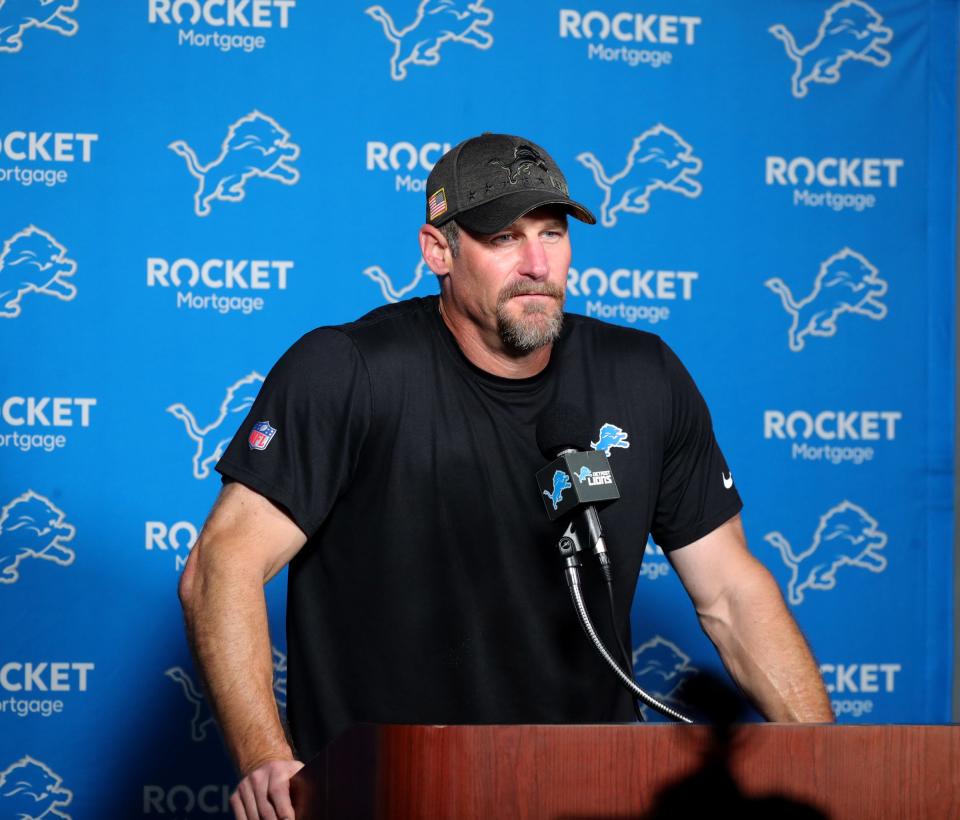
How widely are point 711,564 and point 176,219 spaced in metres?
1.67

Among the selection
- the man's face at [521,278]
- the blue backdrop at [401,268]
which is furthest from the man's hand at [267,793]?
the blue backdrop at [401,268]

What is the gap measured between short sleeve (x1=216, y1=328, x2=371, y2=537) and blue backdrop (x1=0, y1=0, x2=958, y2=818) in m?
1.14

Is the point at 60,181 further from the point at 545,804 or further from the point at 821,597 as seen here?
the point at 545,804

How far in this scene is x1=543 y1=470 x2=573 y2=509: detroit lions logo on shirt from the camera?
4.96 feet

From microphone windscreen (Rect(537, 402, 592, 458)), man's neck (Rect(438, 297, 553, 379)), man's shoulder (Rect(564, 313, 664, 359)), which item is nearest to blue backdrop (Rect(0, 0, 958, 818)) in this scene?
man's shoulder (Rect(564, 313, 664, 359))

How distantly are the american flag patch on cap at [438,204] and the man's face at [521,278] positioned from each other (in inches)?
2.8

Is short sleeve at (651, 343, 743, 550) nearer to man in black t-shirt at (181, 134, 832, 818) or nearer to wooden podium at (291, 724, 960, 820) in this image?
man in black t-shirt at (181, 134, 832, 818)

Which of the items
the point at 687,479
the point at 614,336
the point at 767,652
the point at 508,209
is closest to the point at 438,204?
the point at 508,209

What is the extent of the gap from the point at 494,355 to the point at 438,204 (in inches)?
11.2

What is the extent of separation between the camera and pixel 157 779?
2996mm

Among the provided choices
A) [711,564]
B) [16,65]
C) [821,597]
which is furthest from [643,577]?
[16,65]

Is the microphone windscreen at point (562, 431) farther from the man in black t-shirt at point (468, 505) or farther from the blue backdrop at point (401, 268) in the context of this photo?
the blue backdrop at point (401, 268)

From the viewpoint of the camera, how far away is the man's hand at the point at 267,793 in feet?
4.52

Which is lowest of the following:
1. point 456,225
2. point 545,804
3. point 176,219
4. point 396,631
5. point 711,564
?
point 545,804
